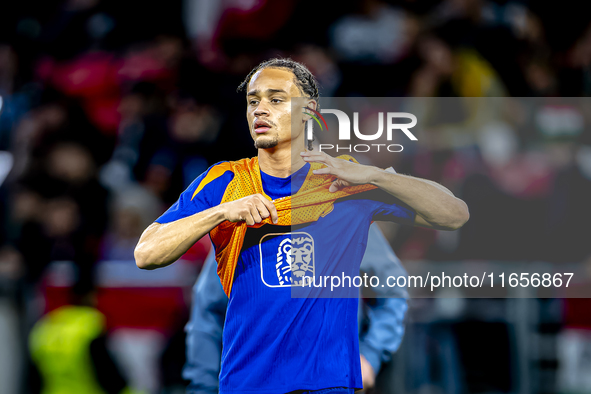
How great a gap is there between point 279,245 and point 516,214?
1293 millimetres

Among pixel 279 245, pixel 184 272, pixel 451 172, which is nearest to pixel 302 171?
pixel 279 245

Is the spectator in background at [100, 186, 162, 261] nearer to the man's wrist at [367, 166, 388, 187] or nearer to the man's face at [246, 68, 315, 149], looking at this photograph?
the man's face at [246, 68, 315, 149]

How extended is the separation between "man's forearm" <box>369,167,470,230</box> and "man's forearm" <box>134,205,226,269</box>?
602mm

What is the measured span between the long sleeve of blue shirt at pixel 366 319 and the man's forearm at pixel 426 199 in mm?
313

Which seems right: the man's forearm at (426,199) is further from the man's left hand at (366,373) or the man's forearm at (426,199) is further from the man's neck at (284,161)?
the man's left hand at (366,373)

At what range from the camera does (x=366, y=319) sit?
288cm

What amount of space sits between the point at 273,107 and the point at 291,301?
74 centimetres

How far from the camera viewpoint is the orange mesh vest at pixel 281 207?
238 cm

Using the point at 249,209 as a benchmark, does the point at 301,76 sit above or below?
above

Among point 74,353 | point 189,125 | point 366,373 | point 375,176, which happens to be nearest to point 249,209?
point 375,176

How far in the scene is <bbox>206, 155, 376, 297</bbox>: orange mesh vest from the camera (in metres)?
2.38

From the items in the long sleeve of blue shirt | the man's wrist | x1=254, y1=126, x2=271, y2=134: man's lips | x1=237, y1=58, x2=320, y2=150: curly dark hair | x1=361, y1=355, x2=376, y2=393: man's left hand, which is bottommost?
x1=361, y1=355, x2=376, y2=393: man's left hand

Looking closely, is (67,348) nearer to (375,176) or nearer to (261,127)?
(261,127)

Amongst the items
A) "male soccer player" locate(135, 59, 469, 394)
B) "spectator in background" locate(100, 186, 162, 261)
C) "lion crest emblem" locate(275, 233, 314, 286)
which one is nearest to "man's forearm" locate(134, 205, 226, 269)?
"male soccer player" locate(135, 59, 469, 394)
